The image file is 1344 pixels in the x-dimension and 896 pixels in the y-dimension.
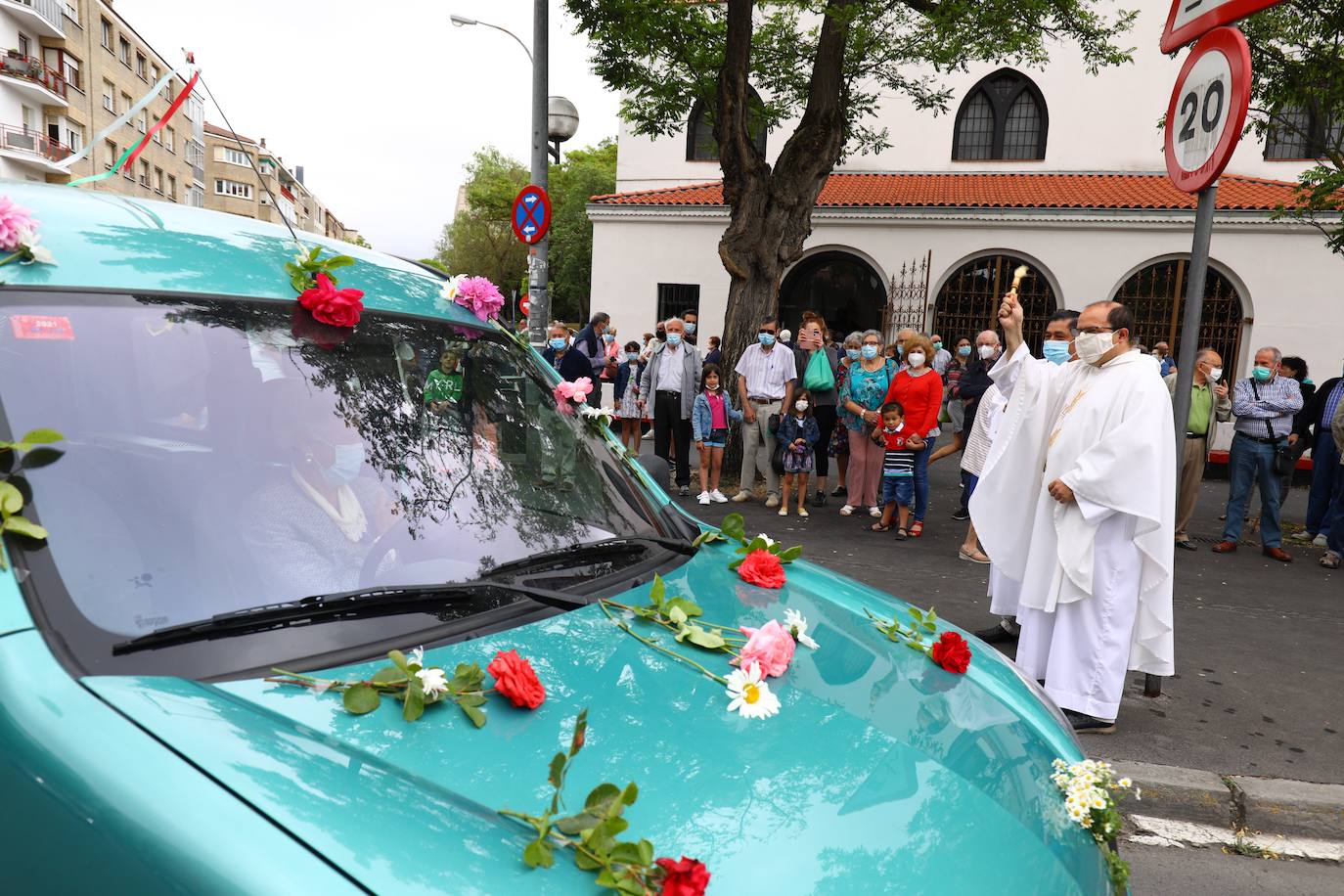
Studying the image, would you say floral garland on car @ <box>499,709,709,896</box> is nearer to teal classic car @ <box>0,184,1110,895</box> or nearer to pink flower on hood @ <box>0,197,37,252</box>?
teal classic car @ <box>0,184,1110,895</box>

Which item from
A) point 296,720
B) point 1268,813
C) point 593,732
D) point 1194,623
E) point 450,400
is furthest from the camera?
point 1194,623

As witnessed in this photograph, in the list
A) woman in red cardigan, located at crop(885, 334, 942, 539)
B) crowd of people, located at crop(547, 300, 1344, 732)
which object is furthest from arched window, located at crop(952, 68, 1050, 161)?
woman in red cardigan, located at crop(885, 334, 942, 539)

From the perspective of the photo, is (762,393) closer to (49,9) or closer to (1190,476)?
(1190,476)

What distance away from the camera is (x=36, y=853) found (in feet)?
4.39

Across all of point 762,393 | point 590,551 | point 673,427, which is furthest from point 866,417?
point 590,551

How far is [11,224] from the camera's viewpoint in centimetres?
194

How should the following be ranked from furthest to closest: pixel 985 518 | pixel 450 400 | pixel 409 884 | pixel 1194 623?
pixel 1194 623 → pixel 985 518 → pixel 450 400 → pixel 409 884

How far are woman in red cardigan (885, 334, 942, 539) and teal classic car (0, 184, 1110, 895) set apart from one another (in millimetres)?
6688

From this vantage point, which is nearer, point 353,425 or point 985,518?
point 353,425

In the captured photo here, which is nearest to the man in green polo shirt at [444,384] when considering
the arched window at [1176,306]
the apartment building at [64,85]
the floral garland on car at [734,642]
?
the floral garland on car at [734,642]

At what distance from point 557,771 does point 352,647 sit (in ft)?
1.79

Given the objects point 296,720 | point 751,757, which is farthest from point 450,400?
point 751,757

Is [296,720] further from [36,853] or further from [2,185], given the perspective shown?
[2,185]

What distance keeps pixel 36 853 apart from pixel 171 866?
30 centimetres
